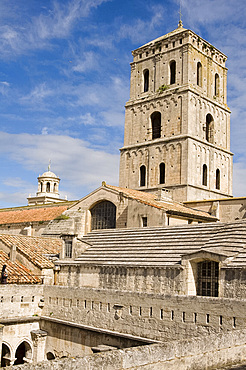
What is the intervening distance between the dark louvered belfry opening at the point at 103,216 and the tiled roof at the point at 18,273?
9.34 m

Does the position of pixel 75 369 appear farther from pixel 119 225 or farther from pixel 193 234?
pixel 119 225

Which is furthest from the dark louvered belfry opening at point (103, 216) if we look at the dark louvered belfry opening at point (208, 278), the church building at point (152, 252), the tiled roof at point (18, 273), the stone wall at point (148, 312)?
the dark louvered belfry opening at point (208, 278)

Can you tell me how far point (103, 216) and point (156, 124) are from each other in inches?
638

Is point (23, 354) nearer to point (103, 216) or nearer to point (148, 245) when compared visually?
point (148, 245)

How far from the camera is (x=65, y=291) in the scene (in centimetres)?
2409

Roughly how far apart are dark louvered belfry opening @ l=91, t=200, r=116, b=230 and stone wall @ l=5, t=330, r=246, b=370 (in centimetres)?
2446

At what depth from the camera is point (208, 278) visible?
1908 centimetres

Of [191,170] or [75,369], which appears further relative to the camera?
[191,170]

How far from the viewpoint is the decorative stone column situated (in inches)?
949

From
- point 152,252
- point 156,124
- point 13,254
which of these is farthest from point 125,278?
point 156,124

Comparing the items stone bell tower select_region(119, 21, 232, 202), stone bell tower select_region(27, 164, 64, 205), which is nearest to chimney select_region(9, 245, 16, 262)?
stone bell tower select_region(119, 21, 232, 202)

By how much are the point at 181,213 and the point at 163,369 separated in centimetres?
2310

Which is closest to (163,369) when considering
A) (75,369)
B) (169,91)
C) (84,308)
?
(75,369)

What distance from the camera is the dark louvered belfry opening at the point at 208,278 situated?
18.9 m
